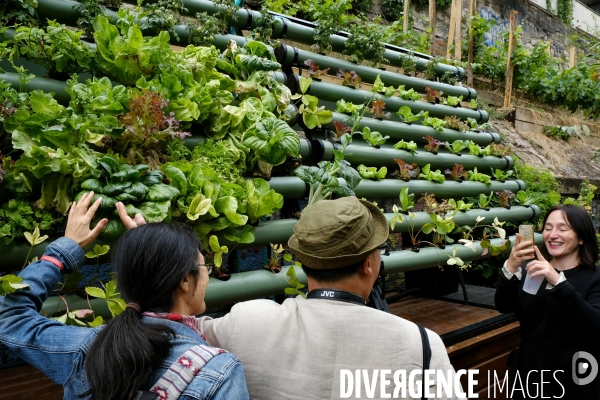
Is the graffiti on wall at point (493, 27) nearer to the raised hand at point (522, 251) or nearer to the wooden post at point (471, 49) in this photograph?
the wooden post at point (471, 49)

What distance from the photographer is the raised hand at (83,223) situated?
1767 millimetres

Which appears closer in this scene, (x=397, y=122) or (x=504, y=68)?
(x=397, y=122)

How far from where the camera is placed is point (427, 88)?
523cm

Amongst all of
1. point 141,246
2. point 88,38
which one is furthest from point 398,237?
point 141,246

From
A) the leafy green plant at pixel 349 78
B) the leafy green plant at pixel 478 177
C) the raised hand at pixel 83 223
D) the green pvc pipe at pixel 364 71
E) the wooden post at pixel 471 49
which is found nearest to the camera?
the raised hand at pixel 83 223

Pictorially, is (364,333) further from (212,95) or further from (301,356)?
(212,95)

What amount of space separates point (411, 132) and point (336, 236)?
3.29 meters

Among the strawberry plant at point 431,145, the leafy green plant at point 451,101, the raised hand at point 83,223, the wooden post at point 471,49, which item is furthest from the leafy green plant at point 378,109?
the wooden post at point 471,49

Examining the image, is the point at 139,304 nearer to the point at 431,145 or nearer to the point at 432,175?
the point at 432,175

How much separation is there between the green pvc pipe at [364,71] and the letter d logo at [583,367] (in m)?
2.79

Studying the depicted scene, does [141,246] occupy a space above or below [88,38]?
below

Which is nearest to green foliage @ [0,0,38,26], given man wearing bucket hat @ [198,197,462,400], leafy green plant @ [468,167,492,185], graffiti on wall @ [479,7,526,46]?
man wearing bucket hat @ [198,197,462,400]

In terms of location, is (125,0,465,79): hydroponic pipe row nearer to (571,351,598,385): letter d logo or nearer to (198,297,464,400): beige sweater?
(198,297,464,400): beige sweater

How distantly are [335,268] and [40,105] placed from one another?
1498 millimetres
